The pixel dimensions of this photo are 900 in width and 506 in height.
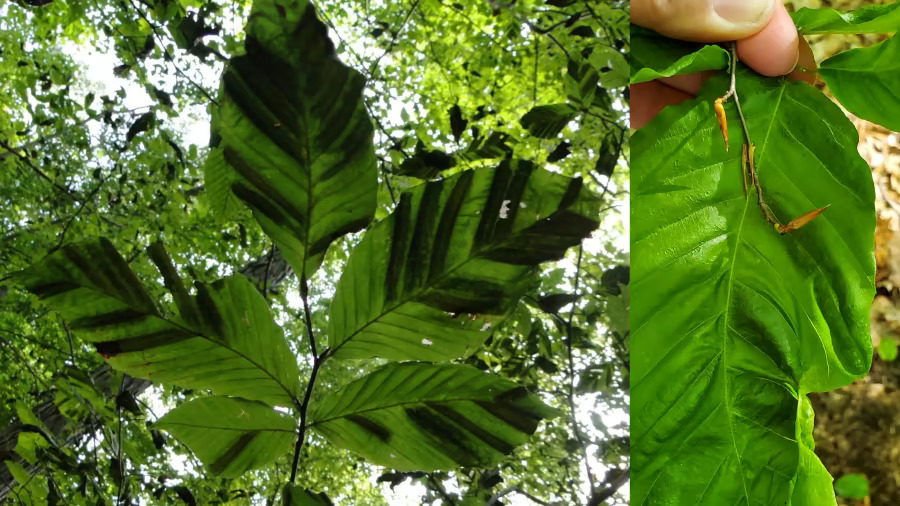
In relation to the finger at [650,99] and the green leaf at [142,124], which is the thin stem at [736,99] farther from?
the green leaf at [142,124]

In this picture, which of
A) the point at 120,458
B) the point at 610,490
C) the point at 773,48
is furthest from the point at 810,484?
the point at 120,458

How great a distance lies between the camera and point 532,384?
0.31 metres

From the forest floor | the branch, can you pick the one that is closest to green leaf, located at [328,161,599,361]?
the branch

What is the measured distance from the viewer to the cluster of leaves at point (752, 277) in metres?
0.21

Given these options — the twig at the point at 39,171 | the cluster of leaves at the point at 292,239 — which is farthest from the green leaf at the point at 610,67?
the twig at the point at 39,171

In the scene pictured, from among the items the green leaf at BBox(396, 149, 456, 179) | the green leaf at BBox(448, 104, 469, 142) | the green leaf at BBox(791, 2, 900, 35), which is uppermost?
the green leaf at BBox(448, 104, 469, 142)

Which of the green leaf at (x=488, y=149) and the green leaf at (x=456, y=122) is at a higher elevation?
the green leaf at (x=456, y=122)

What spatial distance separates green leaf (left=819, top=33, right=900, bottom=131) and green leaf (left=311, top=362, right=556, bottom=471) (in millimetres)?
178

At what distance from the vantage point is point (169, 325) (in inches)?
7.4

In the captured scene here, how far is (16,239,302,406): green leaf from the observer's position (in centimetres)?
18

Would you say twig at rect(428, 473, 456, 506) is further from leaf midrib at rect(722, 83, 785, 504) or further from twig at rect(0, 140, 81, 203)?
twig at rect(0, 140, 81, 203)

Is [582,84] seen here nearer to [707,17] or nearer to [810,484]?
[707,17]

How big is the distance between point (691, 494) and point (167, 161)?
12.0 inches

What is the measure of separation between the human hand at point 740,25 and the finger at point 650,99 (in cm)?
5
